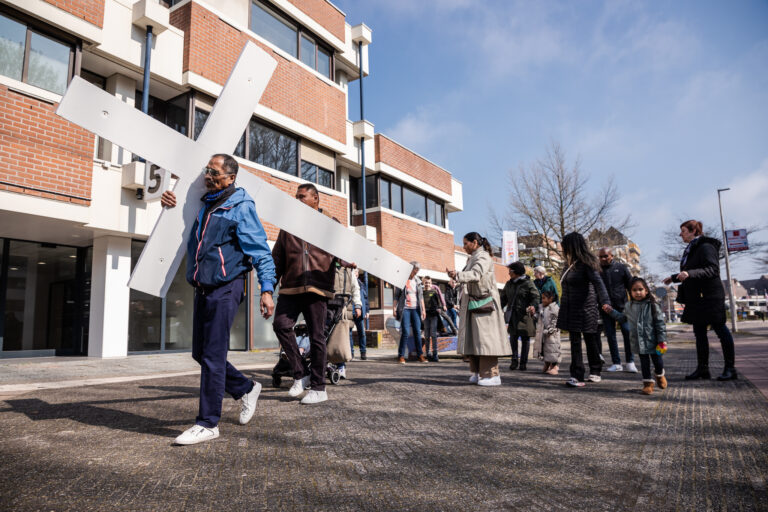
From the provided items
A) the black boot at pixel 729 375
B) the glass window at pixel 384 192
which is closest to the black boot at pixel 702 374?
the black boot at pixel 729 375

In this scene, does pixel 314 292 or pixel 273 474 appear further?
pixel 314 292

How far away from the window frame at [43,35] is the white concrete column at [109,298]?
11.1 ft

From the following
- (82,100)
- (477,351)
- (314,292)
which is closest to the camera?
(82,100)

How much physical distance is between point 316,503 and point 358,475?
0.39 metres

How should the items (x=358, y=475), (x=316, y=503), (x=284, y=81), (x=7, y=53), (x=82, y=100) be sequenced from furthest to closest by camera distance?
(x=284, y=81) < (x=7, y=53) < (x=82, y=100) < (x=358, y=475) < (x=316, y=503)

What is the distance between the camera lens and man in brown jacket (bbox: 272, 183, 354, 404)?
436 cm

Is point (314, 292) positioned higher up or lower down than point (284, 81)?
lower down

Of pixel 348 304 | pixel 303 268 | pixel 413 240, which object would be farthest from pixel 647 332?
pixel 413 240

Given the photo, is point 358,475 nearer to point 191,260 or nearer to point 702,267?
point 191,260

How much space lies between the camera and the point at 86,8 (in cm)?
998

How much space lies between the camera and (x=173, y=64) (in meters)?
11.5

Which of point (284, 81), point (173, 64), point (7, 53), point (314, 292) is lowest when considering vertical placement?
point (314, 292)

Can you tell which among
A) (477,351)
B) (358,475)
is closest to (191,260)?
(358,475)

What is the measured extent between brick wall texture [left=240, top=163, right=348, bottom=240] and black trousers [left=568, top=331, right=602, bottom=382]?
9.67 meters
